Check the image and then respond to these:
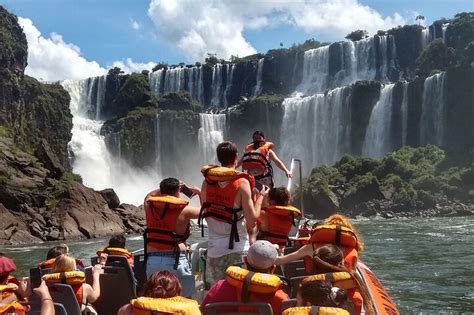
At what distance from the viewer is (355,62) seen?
3103 inches

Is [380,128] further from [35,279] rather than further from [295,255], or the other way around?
[35,279]

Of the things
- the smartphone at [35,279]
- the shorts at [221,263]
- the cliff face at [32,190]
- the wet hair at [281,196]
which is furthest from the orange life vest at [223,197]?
the cliff face at [32,190]

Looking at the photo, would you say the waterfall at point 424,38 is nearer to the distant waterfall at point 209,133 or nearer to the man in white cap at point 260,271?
the distant waterfall at point 209,133

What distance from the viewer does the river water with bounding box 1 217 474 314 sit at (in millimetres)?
12031

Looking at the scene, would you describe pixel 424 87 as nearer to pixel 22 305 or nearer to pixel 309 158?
pixel 309 158

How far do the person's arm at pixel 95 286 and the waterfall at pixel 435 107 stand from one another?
59.0 meters

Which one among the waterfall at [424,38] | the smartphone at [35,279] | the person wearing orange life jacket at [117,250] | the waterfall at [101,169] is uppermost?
the waterfall at [424,38]

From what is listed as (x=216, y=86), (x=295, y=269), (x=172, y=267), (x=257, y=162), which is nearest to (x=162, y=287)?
(x=172, y=267)

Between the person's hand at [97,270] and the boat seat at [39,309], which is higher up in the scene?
the person's hand at [97,270]

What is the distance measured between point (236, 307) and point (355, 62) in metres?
77.3

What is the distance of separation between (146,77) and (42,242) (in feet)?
162

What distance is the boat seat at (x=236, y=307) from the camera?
14.1ft

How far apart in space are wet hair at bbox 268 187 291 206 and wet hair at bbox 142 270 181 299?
A: 2976 mm

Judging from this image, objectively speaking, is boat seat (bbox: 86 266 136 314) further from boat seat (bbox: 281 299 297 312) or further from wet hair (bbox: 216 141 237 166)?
boat seat (bbox: 281 299 297 312)
